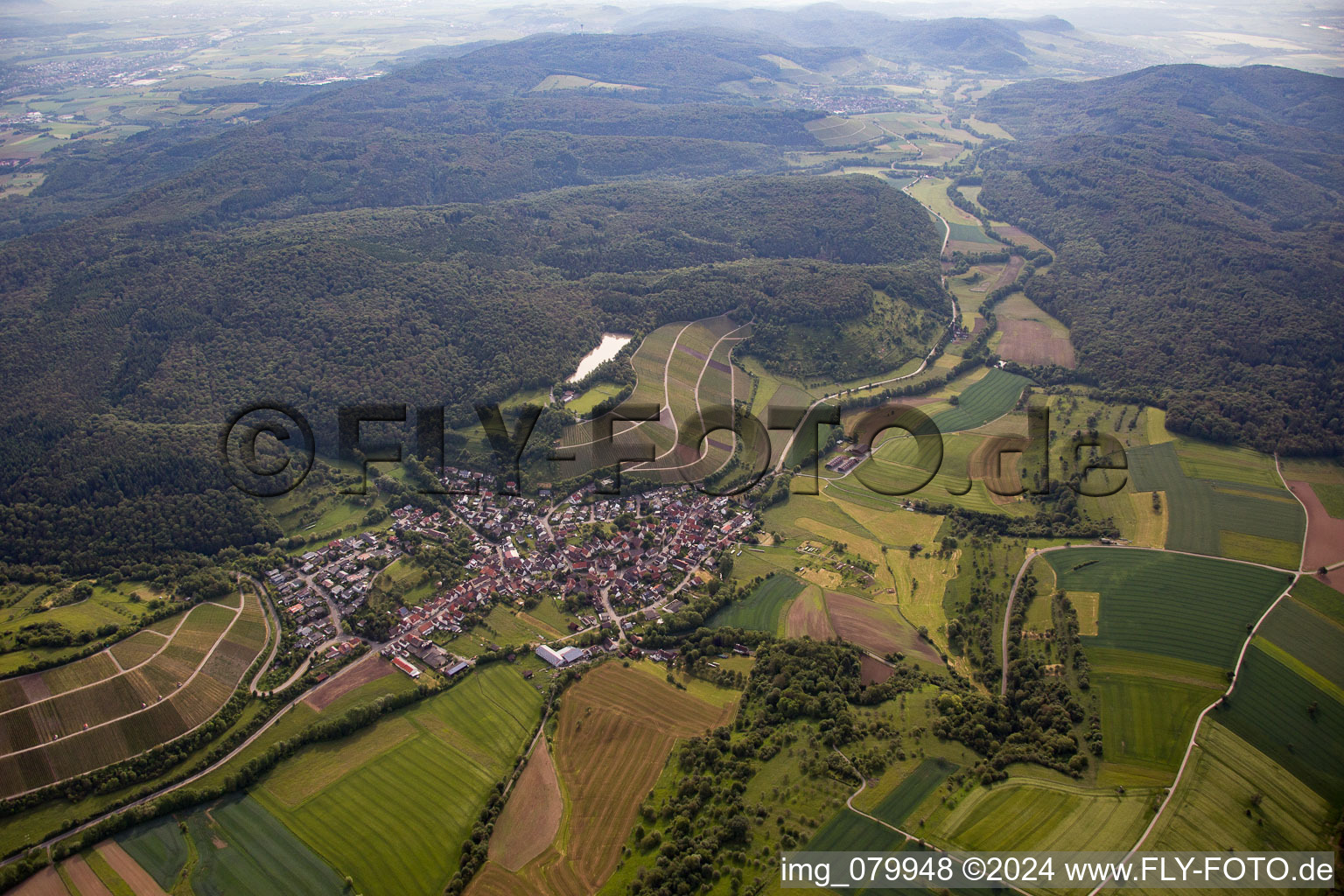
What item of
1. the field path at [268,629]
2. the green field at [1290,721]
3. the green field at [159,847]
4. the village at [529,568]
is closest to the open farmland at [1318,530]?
the green field at [1290,721]

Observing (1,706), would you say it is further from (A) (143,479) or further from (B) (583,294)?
(B) (583,294)

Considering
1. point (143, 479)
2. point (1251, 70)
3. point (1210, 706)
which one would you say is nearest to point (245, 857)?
point (143, 479)

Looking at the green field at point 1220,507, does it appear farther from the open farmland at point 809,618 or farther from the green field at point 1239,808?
the open farmland at point 809,618

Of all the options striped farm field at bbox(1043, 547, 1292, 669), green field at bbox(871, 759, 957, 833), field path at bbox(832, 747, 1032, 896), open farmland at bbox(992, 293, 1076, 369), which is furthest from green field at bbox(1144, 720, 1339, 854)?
open farmland at bbox(992, 293, 1076, 369)

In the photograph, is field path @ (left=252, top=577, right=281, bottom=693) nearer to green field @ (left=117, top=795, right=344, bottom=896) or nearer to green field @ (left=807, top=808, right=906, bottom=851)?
green field @ (left=117, top=795, right=344, bottom=896)

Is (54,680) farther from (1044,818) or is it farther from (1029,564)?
(1029,564)

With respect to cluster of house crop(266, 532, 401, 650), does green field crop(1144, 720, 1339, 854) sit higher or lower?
higher
